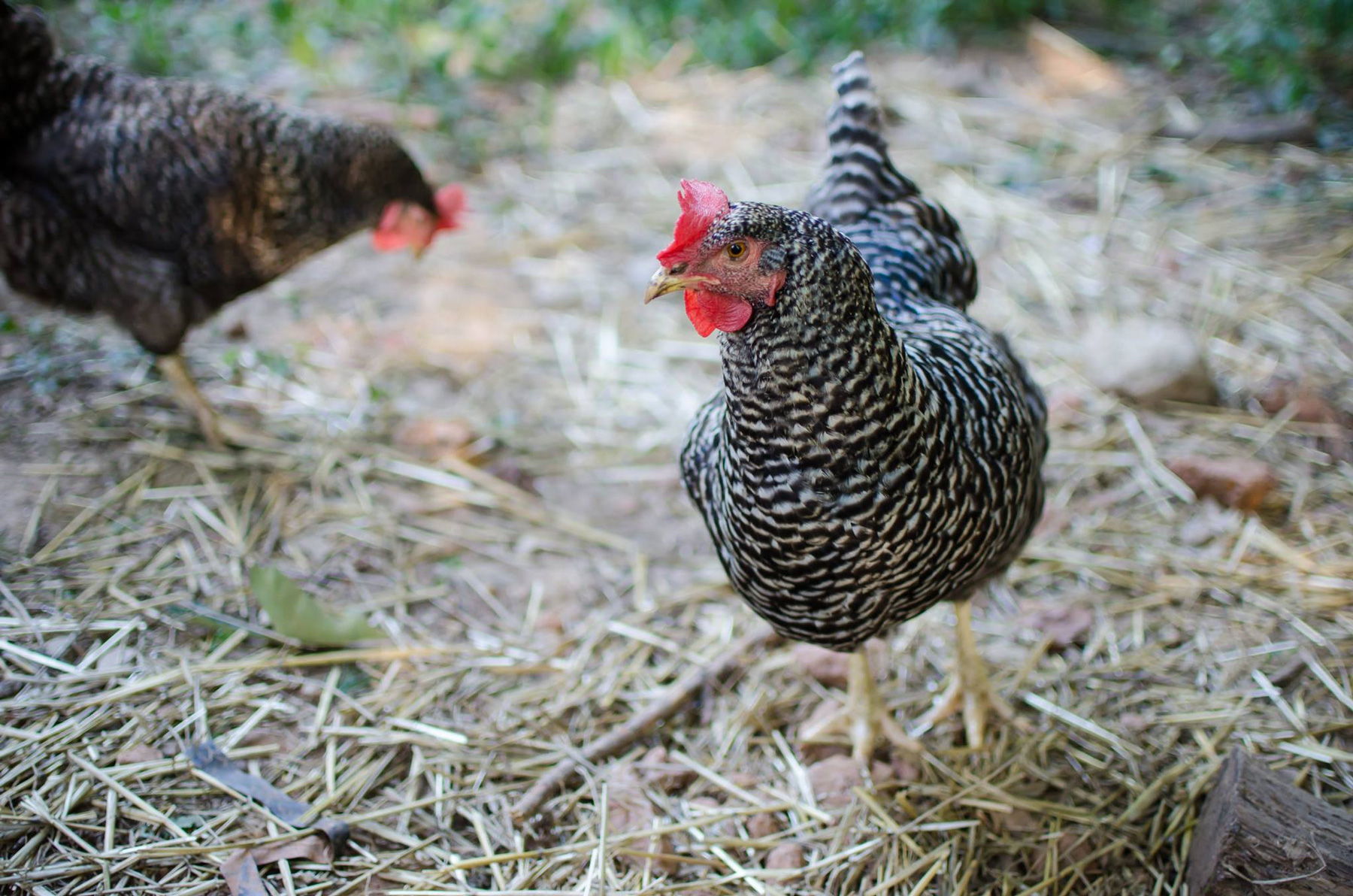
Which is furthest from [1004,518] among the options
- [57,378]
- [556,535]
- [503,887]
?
[57,378]

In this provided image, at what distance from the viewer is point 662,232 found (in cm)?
520

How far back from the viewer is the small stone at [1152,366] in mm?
3887

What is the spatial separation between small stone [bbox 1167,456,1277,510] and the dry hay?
0.08 metres

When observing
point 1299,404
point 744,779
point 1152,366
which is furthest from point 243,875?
point 1299,404

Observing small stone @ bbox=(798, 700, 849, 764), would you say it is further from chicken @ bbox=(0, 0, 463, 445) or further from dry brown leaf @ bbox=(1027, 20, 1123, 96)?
dry brown leaf @ bbox=(1027, 20, 1123, 96)

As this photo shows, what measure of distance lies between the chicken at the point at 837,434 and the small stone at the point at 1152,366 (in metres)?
1.57

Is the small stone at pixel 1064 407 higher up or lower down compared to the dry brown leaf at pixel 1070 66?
lower down

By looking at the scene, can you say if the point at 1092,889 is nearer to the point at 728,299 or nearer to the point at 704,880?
the point at 704,880

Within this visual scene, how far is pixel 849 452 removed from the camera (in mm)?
2006

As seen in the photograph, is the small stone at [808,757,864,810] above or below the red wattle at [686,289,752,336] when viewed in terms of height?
below

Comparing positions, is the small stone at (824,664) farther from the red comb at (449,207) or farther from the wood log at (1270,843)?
the red comb at (449,207)

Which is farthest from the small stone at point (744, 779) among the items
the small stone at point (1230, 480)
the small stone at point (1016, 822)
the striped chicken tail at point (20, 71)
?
the striped chicken tail at point (20, 71)

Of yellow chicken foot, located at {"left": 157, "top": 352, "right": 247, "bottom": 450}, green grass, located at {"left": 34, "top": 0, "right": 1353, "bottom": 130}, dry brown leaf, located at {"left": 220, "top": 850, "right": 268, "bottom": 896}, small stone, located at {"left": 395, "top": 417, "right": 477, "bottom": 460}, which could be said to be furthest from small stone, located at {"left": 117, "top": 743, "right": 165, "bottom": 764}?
green grass, located at {"left": 34, "top": 0, "right": 1353, "bottom": 130}

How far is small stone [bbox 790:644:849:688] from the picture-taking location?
3.05m
